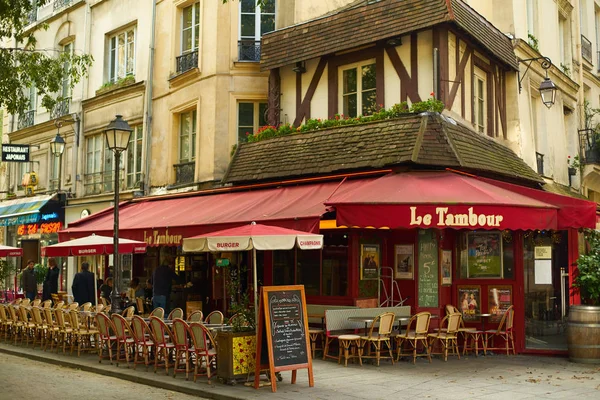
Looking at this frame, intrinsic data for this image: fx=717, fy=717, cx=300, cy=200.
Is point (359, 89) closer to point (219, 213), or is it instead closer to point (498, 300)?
point (219, 213)

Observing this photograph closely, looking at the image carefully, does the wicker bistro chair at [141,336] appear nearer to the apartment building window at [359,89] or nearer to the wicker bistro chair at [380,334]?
the wicker bistro chair at [380,334]

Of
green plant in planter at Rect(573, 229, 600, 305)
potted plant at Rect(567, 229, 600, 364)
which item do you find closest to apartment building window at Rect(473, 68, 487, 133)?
green plant in planter at Rect(573, 229, 600, 305)

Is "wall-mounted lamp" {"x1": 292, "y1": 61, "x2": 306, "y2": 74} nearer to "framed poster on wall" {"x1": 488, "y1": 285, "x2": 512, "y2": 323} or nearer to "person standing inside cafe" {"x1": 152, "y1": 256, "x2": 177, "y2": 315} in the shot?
"person standing inside cafe" {"x1": 152, "y1": 256, "x2": 177, "y2": 315}

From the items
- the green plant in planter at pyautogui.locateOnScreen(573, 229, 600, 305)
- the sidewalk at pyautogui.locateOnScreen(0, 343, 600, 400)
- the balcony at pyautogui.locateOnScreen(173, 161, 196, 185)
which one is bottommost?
the sidewalk at pyautogui.locateOnScreen(0, 343, 600, 400)

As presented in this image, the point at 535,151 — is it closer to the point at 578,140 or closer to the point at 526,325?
the point at 578,140

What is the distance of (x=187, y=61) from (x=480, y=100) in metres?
7.54

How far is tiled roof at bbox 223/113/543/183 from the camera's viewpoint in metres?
12.9

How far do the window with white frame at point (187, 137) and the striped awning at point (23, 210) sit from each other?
21.6 feet

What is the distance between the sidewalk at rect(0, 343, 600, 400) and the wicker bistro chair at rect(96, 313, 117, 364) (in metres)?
0.24

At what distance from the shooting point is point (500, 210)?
37.7 ft

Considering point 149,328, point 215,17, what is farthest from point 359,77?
point 149,328

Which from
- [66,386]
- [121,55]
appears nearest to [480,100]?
[66,386]

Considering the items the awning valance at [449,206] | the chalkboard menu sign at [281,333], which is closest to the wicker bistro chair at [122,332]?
the chalkboard menu sign at [281,333]

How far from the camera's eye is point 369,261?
13156 millimetres
